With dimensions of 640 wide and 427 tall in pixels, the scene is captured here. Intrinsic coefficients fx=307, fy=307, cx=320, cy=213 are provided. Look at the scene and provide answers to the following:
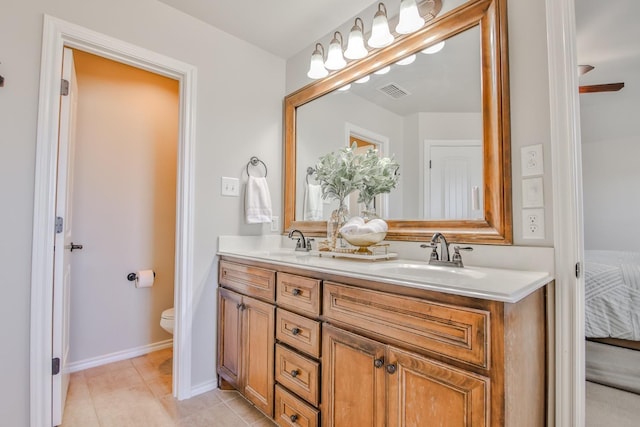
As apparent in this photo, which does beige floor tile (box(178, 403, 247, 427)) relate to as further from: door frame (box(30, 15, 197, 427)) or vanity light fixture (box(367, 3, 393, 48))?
vanity light fixture (box(367, 3, 393, 48))

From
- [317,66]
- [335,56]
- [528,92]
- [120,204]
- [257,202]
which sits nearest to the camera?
[528,92]

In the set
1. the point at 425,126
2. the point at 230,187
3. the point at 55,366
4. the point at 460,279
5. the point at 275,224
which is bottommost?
the point at 55,366

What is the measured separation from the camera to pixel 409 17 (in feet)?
4.78

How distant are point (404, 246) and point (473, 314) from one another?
77cm

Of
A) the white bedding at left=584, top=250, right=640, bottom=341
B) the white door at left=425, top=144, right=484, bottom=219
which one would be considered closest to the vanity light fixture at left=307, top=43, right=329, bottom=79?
the white door at left=425, top=144, right=484, bottom=219

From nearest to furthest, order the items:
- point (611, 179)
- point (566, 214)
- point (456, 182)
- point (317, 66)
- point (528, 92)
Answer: point (566, 214) → point (528, 92) → point (456, 182) → point (317, 66) → point (611, 179)

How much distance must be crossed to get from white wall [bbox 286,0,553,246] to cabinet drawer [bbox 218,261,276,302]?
109 centimetres

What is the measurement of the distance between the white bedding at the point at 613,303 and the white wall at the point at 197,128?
7.27ft

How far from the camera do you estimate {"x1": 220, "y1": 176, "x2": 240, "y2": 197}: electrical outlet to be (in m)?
2.01

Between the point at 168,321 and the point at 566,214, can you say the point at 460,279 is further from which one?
the point at 168,321

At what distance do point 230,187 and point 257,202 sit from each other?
0.20 meters

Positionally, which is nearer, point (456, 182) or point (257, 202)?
point (456, 182)

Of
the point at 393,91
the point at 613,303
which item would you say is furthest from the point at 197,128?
the point at 613,303

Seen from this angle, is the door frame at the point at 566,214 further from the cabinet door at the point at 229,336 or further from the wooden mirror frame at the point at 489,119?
the cabinet door at the point at 229,336
